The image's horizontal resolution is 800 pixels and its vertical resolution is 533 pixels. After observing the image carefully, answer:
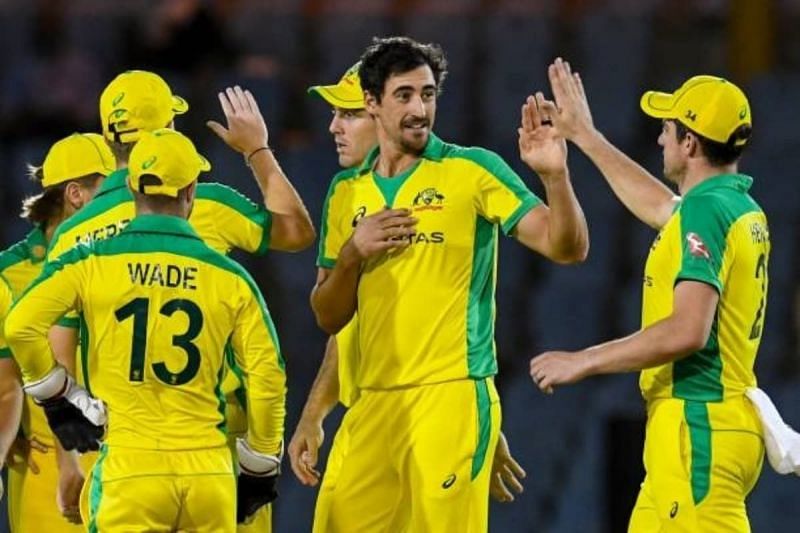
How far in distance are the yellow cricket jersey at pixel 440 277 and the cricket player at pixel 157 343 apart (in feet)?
1.52

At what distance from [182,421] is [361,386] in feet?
2.31

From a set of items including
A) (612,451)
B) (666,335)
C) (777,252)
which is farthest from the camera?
(777,252)

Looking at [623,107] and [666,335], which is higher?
[623,107]

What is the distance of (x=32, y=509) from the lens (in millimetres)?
6988

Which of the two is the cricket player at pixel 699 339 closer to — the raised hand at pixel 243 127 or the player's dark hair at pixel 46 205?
the raised hand at pixel 243 127

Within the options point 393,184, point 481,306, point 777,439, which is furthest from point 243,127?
point 777,439

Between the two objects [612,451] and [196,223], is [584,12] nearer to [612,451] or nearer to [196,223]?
[612,451]

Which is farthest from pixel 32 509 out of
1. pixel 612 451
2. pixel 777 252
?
pixel 777 252

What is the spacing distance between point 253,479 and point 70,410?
2.10 feet

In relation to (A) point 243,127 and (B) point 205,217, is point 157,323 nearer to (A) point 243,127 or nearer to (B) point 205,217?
(B) point 205,217

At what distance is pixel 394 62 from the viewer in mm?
6340

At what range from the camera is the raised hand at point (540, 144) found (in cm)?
598

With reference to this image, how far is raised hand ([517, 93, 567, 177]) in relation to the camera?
5.98 meters

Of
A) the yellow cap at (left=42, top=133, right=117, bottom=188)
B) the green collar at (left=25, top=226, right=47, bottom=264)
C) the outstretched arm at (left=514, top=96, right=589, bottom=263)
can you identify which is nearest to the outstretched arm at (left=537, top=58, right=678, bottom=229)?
the outstretched arm at (left=514, top=96, right=589, bottom=263)
